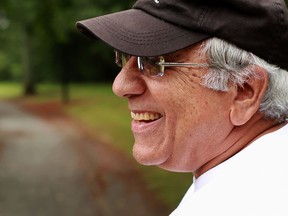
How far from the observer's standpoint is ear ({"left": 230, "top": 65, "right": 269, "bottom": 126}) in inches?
62.2

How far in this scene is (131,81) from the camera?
173 cm

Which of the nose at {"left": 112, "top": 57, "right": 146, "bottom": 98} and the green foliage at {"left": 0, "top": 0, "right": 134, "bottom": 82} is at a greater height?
the nose at {"left": 112, "top": 57, "right": 146, "bottom": 98}

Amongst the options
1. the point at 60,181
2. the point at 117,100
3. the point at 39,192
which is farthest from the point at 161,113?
the point at 117,100

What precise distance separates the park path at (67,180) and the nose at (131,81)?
7.02 meters

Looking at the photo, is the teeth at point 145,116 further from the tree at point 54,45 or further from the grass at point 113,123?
the tree at point 54,45

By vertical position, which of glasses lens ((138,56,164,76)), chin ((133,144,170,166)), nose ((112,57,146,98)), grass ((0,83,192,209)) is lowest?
grass ((0,83,192,209))

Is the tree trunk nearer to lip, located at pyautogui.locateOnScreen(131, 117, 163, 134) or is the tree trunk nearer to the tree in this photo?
the tree

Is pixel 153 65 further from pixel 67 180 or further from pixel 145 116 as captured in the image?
pixel 67 180

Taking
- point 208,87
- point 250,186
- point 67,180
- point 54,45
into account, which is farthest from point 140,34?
point 54,45

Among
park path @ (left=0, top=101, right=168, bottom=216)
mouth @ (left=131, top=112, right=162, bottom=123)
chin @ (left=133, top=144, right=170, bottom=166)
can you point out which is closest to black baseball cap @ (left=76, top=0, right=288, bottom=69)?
mouth @ (left=131, top=112, right=162, bottom=123)

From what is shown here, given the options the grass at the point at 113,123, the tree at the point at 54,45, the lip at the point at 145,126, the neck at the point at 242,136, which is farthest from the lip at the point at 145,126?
the tree at the point at 54,45

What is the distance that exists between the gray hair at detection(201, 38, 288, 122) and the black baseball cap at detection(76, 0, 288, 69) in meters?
0.02

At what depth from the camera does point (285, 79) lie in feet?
5.34

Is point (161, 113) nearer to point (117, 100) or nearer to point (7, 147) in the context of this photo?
point (7, 147)
